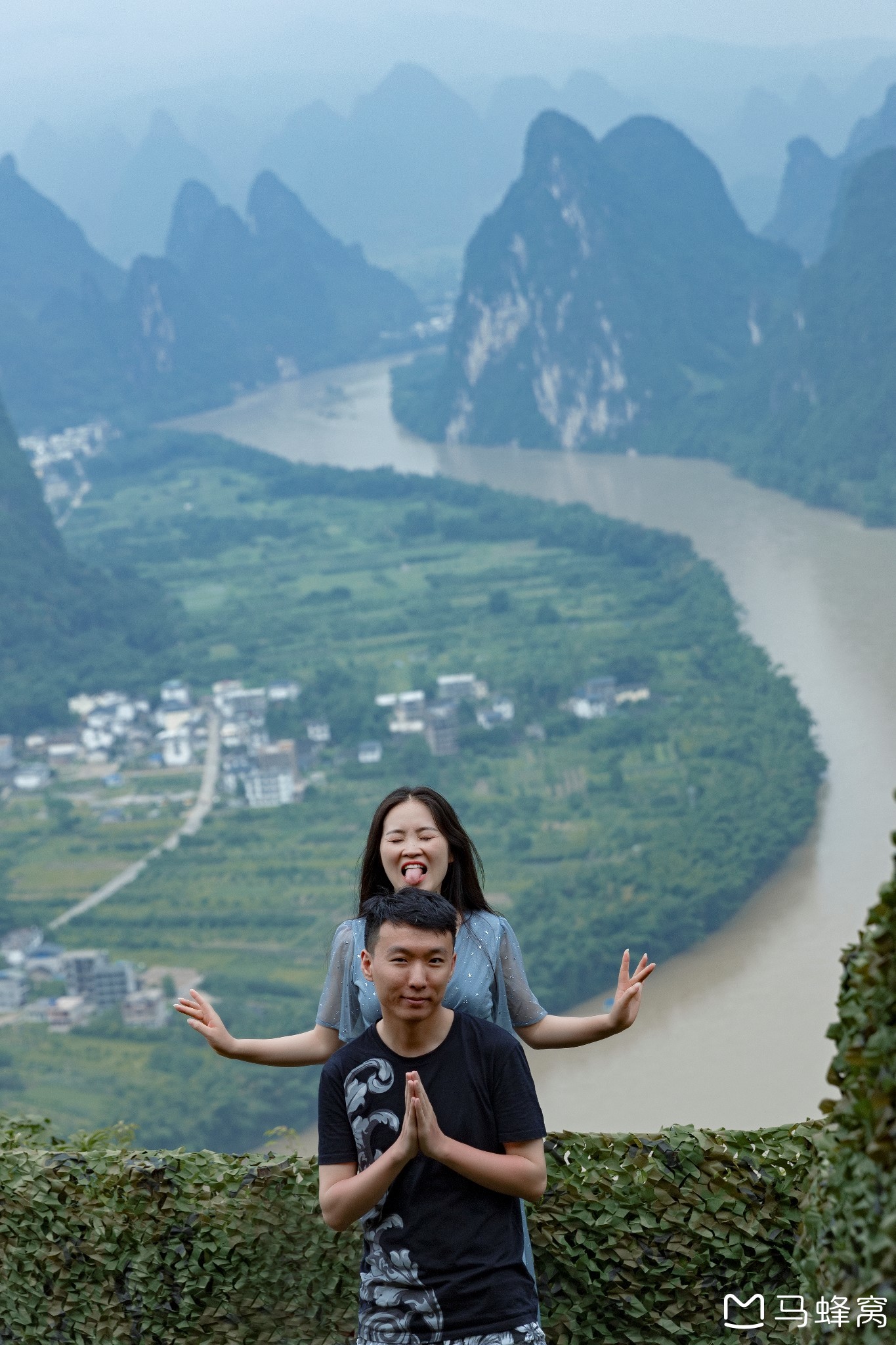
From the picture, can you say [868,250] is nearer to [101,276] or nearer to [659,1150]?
[659,1150]

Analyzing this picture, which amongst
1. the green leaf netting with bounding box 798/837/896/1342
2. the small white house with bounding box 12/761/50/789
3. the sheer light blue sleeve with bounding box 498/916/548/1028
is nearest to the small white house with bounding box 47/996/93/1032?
the small white house with bounding box 12/761/50/789

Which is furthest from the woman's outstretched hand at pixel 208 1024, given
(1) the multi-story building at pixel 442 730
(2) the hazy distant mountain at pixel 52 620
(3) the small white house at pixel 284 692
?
(2) the hazy distant mountain at pixel 52 620

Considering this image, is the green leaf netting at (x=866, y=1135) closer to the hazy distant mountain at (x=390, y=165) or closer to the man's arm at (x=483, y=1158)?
the man's arm at (x=483, y=1158)

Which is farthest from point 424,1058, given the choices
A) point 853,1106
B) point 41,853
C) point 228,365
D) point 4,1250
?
point 228,365

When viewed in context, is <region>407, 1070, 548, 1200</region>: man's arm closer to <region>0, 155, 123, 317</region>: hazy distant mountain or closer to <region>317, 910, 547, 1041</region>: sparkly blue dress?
<region>317, 910, 547, 1041</region>: sparkly blue dress

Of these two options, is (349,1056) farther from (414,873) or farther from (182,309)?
(182,309)

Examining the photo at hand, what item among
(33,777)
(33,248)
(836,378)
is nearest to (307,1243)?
(33,777)
